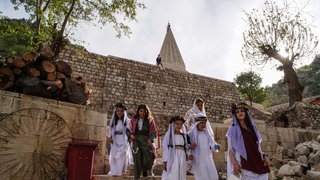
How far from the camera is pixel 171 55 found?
32094 millimetres

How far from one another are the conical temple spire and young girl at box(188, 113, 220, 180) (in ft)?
86.2

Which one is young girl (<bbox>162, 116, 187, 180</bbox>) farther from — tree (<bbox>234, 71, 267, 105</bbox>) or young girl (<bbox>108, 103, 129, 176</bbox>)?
tree (<bbox>234, 71, 267, 105</bbox>)

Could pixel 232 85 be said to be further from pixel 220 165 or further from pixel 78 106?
pixel 78 106

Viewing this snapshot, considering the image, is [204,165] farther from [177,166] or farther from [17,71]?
[17,71]

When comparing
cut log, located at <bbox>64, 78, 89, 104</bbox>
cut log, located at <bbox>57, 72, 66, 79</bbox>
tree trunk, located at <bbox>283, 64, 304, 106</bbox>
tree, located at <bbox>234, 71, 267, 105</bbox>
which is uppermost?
tree, located at <bbox>234, 71, 267, 105</bbox>

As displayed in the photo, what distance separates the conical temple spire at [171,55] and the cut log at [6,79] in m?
26.3

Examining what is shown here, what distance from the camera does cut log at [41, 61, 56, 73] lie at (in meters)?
4.85

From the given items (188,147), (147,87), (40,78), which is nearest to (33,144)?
(40,78)

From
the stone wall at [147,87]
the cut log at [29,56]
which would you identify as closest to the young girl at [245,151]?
the cut log at [29,56]

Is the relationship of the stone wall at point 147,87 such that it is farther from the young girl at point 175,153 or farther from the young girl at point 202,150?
the young girl at point 202,150

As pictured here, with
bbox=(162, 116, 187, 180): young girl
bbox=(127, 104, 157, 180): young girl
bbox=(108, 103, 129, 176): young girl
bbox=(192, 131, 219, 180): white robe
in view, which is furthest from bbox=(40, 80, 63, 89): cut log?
bbox=(192, 131, 219, 180): white robe

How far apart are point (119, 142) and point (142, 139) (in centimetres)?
Answer: 69

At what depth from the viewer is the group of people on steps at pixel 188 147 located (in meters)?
3.14

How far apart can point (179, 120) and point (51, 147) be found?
2418 millimetres
